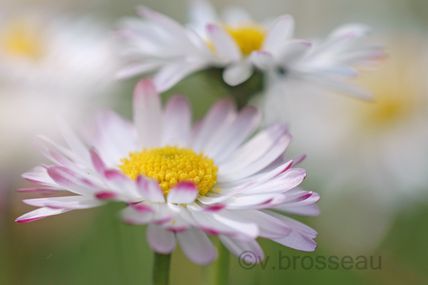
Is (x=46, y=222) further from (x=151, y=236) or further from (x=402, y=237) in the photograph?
(x=151, y=236)

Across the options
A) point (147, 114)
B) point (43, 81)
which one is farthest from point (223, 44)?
point (43, 81)

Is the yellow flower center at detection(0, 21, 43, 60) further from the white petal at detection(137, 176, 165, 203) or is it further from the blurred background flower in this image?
the white petal at detection(137, 176, 165, 203)

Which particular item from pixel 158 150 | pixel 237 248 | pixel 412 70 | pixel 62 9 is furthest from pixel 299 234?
pixel 62 9

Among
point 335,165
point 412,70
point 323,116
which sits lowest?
point 335,165

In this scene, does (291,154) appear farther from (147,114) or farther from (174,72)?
(147,114)

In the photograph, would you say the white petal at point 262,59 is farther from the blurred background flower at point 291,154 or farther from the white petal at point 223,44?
the blurred background flower at point 291,154

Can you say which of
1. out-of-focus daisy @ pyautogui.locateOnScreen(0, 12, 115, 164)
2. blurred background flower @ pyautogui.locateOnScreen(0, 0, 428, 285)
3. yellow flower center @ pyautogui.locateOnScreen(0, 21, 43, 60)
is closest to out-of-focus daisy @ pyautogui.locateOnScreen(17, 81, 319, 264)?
blurred background flower @ pyautogui.locateOnScreen(0, 0, 428, 285)
